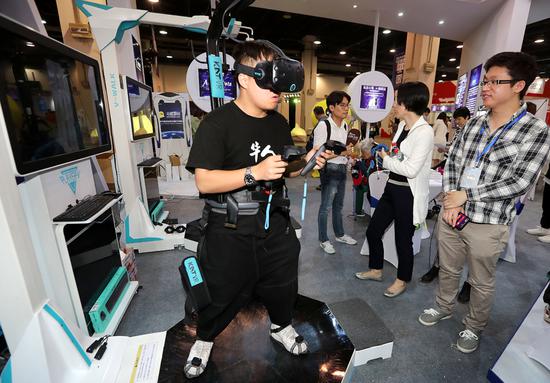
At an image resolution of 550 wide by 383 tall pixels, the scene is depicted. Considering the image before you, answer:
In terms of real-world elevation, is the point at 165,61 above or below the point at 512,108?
above

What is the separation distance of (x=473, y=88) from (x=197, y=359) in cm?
632

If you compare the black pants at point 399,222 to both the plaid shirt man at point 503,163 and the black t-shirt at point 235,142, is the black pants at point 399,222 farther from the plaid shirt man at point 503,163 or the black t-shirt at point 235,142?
the black t-shirt at point 235,142

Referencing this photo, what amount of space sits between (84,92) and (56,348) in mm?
1459

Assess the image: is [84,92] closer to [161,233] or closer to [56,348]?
[56,348]

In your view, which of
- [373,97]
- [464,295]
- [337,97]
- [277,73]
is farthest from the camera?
[373,97]

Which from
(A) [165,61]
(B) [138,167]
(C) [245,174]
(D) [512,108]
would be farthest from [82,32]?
(A) [165,61]

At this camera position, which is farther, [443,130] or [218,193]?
[443,130]

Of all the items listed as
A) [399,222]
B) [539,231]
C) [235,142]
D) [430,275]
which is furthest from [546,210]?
[235,142]

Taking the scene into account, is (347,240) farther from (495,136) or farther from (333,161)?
(495,136)

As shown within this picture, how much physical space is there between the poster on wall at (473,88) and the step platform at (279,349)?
500cm

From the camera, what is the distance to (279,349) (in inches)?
68.1

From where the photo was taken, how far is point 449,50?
43.0ft

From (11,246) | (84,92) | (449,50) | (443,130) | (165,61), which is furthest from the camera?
(165,61)

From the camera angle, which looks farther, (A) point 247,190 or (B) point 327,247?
(B) point 327,247
